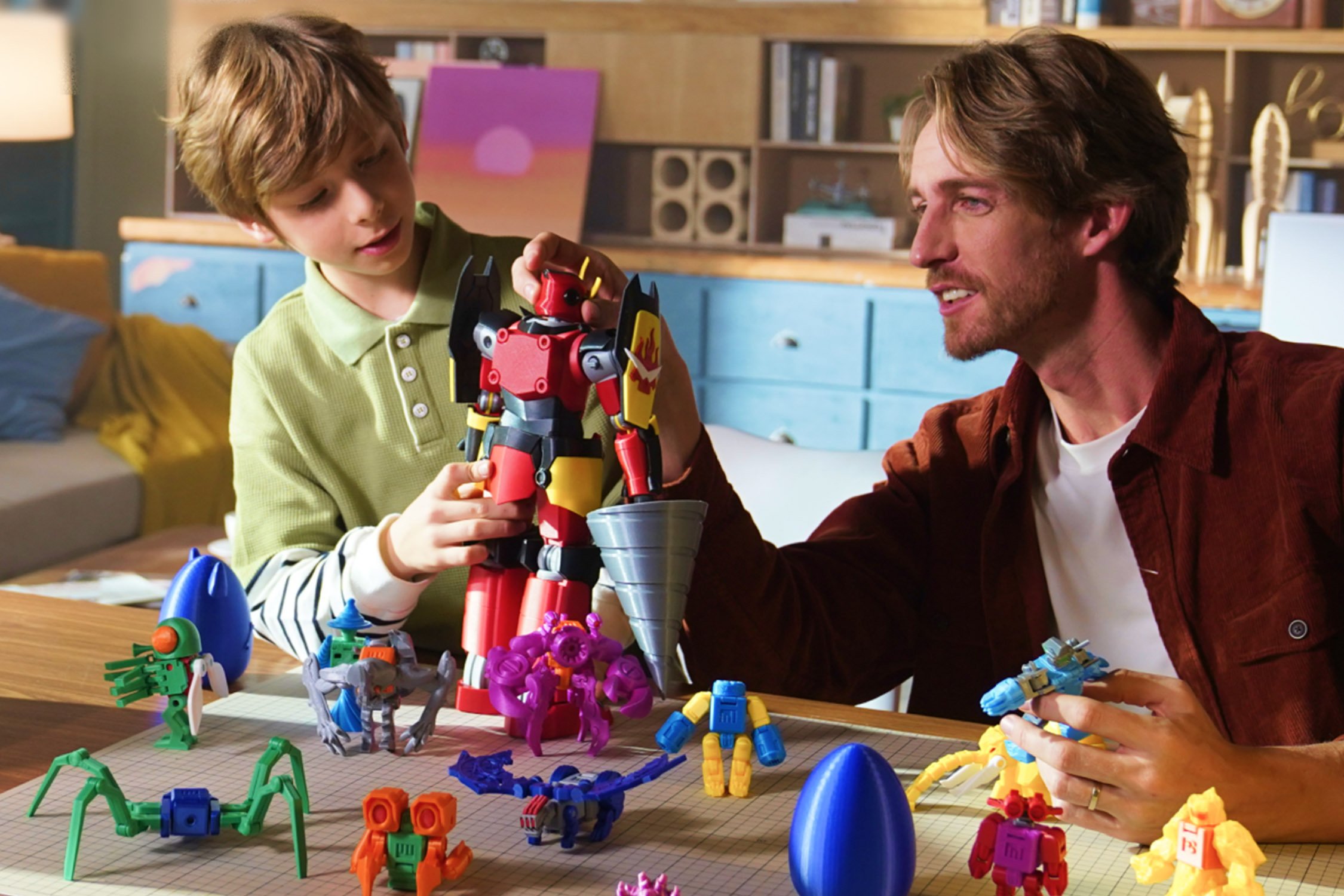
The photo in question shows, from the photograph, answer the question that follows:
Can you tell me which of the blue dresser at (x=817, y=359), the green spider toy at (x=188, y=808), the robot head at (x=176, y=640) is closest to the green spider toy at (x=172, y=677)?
the robot head at (x=176, y=640)

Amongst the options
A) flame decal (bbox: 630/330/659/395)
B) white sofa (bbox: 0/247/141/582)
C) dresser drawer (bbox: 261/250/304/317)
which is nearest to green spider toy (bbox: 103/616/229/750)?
flame decal (bbox: 630/330/659/395)

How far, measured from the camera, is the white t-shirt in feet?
3.95

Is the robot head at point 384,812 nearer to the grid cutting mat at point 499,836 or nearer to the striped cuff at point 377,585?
the grid cutting mat at point 499,836

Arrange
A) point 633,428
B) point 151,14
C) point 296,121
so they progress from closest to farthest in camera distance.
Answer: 1. point 633,428
2. point 296,121
3. point 151,14

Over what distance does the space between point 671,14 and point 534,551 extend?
2922mm

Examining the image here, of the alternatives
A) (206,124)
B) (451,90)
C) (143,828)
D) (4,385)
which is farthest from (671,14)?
(143,828)

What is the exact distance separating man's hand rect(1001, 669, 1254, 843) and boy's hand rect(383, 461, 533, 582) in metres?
0.35

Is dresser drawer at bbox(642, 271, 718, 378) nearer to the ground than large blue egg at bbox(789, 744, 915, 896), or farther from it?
farther from it

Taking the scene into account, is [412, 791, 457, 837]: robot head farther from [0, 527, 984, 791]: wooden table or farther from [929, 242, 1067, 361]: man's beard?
[929, 242, 1067, 361]: man's beard

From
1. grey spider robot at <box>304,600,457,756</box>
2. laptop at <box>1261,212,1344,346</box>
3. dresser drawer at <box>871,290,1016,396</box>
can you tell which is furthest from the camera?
dresser drawer at <box>871,290,1016,396</box>

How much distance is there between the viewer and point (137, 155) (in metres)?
4.04

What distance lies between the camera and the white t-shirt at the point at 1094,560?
1204mm

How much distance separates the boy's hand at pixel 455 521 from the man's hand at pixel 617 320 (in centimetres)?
12

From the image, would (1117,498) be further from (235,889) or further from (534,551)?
(235,889)
